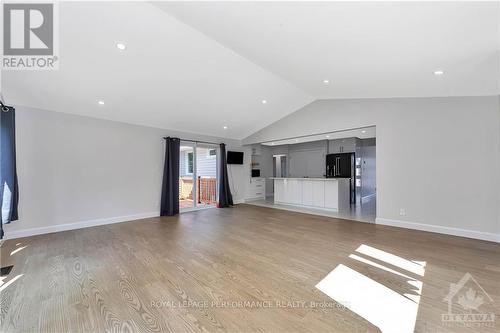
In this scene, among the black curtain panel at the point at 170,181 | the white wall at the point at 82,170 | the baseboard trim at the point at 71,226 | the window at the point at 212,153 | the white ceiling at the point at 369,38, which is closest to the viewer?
the white ceiling at the point at 369,38

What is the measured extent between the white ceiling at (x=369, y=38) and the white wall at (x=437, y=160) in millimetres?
534

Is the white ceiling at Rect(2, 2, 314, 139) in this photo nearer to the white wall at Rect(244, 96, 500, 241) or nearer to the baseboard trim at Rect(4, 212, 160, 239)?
the white wall at Rect(244, 96, 500, 241)

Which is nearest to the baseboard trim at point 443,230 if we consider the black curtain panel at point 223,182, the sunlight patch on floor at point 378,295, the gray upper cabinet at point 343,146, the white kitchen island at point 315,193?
the white kitchen island at point 315,193

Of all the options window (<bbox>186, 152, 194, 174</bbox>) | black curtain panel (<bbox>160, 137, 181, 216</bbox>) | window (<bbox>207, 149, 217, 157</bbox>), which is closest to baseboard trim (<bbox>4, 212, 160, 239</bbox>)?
black curtain panel (<bbox>160, 137, 181, 216</bbox>)

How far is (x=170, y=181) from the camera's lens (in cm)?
565

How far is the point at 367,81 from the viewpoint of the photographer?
11.8 feet

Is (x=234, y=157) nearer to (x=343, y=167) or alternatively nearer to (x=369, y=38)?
(x=343, y=167)

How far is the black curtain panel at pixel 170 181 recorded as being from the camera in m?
5.62

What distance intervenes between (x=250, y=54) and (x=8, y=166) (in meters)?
4.36

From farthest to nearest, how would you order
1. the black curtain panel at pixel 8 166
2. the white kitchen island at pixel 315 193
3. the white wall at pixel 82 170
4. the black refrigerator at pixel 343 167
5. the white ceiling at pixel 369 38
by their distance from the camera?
the black refrigerator at pixel 343 167 < the white kitchen island at pixel 315 193 < the white wall at pixel 82 170 < the black curtain panel at pixel 8 166 < the white ceiling at pixel 369 38

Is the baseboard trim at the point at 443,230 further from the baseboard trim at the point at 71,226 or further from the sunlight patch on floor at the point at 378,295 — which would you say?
the baseboard trim at the point at 71,226

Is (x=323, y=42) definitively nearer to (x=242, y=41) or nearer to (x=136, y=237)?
(x=242, y=41)

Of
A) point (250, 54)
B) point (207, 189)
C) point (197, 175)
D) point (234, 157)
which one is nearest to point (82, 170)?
point (197, 175)

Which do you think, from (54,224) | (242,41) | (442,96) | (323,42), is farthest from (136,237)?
(442,96)
